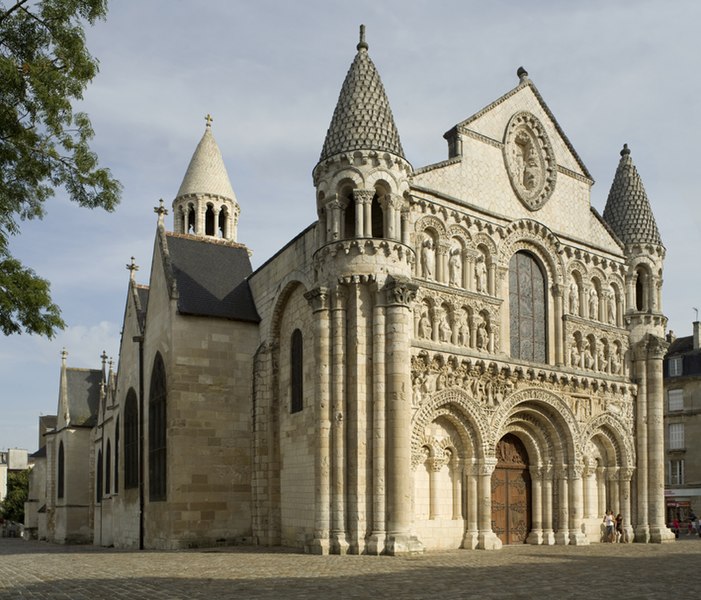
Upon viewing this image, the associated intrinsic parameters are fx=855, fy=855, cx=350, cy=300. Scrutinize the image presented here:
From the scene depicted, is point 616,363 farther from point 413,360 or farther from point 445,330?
point 413,360

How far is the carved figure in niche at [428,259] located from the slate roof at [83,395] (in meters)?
30.6

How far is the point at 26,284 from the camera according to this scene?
12.0 m

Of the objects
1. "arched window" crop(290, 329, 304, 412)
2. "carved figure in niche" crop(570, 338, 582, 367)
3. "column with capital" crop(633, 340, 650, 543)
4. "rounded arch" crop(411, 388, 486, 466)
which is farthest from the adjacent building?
"arched window" crop(290, 329, 304, 412)

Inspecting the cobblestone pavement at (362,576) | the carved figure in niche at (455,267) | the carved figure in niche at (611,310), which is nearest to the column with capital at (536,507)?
the cobblestone pavement at (362,576)

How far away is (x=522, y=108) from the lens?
1118 inches

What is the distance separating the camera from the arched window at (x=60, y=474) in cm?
4834

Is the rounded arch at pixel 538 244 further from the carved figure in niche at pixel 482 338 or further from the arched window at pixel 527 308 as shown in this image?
the carved figure in niche at pixel 482 338

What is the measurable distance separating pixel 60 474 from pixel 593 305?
1349 inches

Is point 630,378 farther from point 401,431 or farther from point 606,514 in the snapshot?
point 401,431

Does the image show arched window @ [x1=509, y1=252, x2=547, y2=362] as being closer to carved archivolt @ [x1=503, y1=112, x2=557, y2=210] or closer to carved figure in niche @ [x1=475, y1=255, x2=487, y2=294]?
carved figure in niche @ [x1=475, y1=255, x2=487, y2=294]

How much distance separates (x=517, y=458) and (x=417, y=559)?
802 cm

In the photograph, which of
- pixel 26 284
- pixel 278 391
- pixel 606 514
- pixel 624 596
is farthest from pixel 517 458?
pixel 26 284

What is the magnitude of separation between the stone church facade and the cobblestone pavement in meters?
2.71

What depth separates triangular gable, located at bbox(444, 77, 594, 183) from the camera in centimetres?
2681
